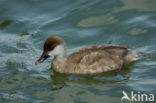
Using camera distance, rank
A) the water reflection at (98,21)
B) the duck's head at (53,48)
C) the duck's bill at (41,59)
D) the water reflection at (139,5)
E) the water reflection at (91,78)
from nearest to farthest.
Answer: the water reflection at (91,78), the duck's head at (53,48), the duck's bill at (41,59), the water reflection at (98,21), the water reflection at (139,5)

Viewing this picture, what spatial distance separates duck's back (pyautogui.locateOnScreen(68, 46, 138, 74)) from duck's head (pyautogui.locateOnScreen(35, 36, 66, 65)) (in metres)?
0.30

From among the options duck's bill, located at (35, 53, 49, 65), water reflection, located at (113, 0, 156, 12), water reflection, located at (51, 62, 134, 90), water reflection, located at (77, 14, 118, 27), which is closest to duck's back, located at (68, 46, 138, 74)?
water reflection, located at (51, 62, 134, 90)

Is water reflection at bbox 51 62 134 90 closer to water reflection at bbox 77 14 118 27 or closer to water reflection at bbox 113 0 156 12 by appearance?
water reflection at bbox 77 14 118 27

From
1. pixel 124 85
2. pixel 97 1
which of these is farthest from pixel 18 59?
pixel 97 1

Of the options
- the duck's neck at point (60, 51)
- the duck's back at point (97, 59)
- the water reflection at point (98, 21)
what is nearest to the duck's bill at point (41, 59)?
the duck's neck at point (60, 51)

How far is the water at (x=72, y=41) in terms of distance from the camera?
7797mm

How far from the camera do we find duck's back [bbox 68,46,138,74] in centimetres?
859

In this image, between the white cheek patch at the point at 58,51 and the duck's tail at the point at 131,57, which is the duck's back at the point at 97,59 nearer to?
the duck's tail at the point at 131,57

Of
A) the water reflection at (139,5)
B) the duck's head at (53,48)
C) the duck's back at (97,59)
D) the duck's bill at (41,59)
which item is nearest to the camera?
the duck's head at (53,48)

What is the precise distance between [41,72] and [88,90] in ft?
5.39

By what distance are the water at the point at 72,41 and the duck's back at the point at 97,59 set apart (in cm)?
18

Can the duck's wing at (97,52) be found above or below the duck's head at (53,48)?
below

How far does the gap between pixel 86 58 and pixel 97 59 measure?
28 centimetres

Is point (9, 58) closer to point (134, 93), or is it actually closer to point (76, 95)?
point (76, 95)
